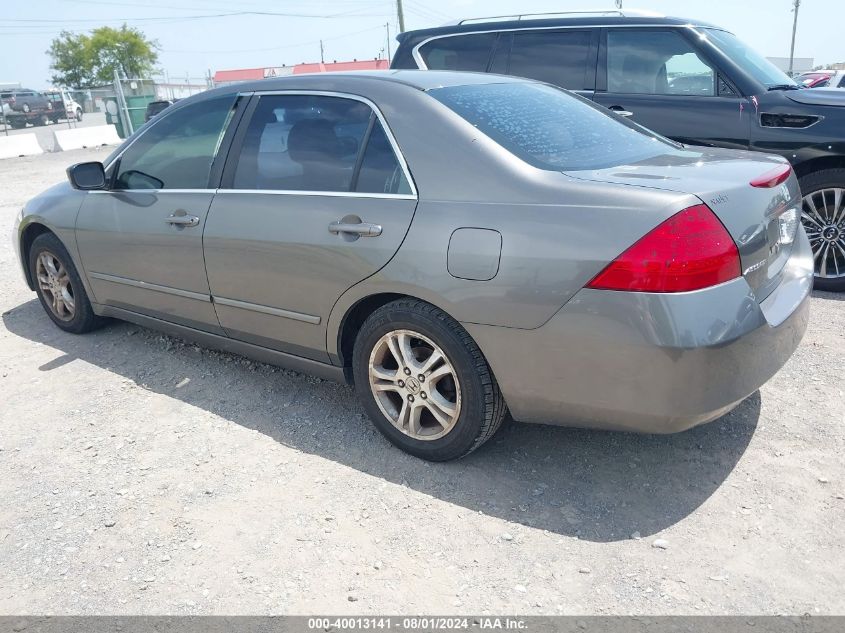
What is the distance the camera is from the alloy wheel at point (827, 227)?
5.02m

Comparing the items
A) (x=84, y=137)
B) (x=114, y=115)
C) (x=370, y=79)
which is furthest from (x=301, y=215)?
(x=114, y=115)

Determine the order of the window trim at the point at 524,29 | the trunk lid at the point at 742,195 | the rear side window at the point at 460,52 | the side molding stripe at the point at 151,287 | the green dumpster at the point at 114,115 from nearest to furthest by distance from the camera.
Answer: the trunk lid at the point at 742,195 < the side molding stripe at the point at 151,287 < the window trim at the point at 524,29 < the rear side window at the point at 460,52 < the green dumpster at the point at 114,115

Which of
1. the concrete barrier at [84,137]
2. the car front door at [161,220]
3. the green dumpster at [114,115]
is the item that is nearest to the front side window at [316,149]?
the car front door at [161,220]

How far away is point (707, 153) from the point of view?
3.26m

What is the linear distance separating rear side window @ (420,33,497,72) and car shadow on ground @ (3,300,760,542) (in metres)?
3.75

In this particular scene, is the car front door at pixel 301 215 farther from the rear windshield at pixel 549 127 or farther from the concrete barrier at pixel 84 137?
the concrete barrier at pixel 84 137

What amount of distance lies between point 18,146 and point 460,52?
1930cm

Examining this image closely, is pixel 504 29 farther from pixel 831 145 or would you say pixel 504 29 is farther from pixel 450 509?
pixel 450 509

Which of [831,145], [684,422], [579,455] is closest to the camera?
[684,422]

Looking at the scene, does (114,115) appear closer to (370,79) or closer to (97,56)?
(370,79)

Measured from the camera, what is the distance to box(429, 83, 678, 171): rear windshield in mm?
2875

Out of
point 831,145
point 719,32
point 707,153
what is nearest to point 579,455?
point 707,153

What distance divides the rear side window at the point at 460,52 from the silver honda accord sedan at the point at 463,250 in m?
2.87

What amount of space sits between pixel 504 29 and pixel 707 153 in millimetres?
3548
